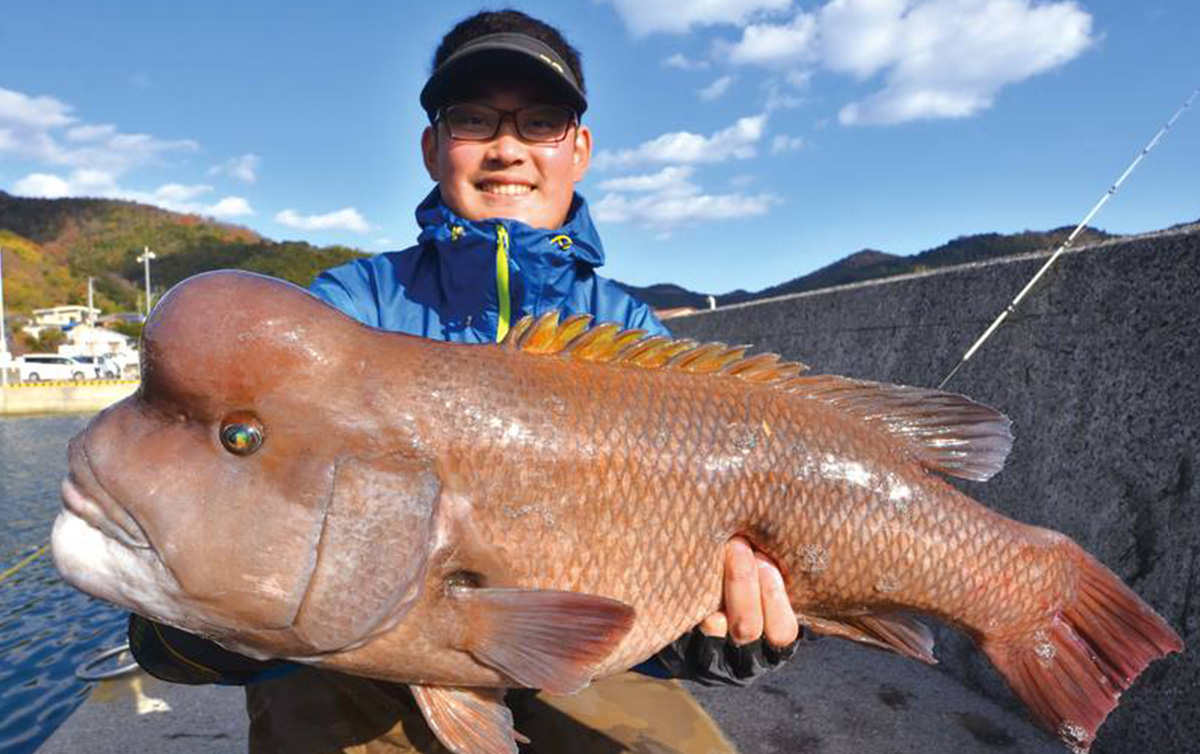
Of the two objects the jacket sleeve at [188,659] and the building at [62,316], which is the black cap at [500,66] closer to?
the jacket sleeve at [188,659]

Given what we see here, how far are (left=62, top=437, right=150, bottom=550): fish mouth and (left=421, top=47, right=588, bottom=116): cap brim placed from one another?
5.69 feet

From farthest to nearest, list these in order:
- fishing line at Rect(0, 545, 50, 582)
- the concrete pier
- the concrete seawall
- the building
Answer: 1. the building
2. the concrete seawall
3. fishing line at Rect(0, 545, 50, 582)
4. the concrete pier

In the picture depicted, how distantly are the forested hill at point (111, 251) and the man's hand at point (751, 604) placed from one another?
86.8 metres

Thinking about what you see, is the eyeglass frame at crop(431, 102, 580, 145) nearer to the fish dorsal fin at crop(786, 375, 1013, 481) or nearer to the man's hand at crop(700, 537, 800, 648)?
the fish dorsal fin at crop(786, 375, 1013, 481)

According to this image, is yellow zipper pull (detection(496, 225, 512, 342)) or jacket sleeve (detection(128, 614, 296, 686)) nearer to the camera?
jacket sleeve (detection(128, 614, 296, 686))

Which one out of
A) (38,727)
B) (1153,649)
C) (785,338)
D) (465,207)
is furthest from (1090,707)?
(38,727)

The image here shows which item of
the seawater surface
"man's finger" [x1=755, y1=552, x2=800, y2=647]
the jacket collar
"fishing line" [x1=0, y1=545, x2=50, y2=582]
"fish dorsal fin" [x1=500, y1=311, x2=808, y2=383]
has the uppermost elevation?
the jacket collar

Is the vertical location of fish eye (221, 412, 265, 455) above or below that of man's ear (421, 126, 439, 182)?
below

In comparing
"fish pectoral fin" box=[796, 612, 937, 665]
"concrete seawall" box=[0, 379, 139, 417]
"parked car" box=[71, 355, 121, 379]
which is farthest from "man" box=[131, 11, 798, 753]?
"parked car" box=[71, 355, 121, 379]

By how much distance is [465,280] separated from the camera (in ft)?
8.96

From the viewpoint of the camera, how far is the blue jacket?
2.68 metres

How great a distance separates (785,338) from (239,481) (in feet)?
16.4

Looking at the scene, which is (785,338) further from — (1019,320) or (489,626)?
(489,626)

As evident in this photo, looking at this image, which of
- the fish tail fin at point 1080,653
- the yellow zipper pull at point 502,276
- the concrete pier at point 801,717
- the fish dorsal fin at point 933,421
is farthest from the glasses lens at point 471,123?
the concrete pier at point 801,717
